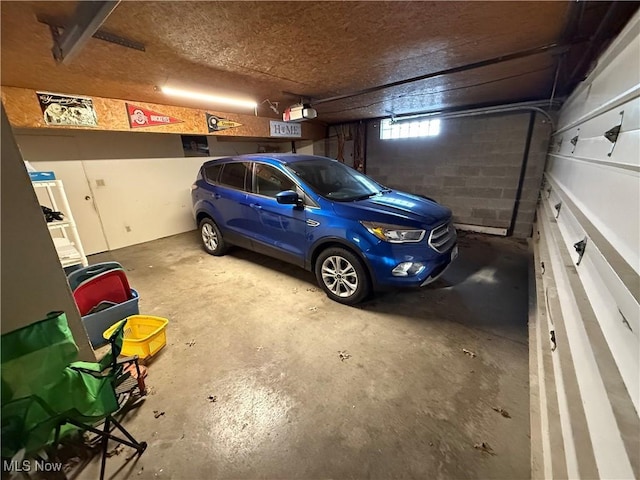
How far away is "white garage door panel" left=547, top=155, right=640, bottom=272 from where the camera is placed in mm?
863

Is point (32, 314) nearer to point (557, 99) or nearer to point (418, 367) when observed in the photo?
point (418, 367)

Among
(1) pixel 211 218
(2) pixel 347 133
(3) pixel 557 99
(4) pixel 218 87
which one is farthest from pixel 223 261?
(3) pixel 557 99

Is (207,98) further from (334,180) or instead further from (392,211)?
(392,211)

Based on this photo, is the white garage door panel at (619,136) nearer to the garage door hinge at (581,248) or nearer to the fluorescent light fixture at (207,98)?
the garage door hinge at (581,248)

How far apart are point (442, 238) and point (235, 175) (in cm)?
284

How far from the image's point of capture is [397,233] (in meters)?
2.48

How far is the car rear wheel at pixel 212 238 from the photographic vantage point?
→ 4160 millimetres

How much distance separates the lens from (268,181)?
3.29 metres

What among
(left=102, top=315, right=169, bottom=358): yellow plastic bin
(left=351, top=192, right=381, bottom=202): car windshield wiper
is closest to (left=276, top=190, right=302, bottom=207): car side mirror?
(left=351, top=192, right=381, bottom=202): car windshield wiper

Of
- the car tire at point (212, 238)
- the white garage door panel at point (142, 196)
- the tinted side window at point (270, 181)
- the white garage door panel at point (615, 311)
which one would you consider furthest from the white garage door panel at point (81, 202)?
the white garage door panel at point (615, 311)

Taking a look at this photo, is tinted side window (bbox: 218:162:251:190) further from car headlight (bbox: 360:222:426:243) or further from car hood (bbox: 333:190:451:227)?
car headlight (bbox: 360:222:426:243)

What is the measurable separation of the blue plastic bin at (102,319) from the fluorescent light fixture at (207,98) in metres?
2.71

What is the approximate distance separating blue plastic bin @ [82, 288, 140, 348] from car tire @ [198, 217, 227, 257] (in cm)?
183

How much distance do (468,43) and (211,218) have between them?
3.83 metres
